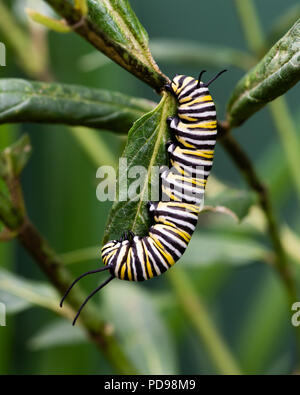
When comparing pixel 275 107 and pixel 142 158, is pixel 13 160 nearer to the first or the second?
pixel 142 158

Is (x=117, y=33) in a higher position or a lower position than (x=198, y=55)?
lower

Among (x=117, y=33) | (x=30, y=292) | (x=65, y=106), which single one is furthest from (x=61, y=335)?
(x=117, y=33)

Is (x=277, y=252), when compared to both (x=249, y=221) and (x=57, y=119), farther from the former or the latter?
(x=57, y=119)

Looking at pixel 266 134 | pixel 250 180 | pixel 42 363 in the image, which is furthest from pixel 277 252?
pixel 266 134

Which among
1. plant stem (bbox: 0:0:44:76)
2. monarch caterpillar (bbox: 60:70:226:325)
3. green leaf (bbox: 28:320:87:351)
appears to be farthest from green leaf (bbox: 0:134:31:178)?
plant stem (bbox: 0:0:44:76)

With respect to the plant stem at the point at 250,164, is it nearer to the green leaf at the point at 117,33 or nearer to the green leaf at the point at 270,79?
the green leaf at the point at 270,79

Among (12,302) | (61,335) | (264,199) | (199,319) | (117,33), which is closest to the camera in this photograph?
(117,33)

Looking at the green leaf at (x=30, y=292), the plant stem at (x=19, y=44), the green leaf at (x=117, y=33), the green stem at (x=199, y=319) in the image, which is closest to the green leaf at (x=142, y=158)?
the green leaf at (x=117, y=33)

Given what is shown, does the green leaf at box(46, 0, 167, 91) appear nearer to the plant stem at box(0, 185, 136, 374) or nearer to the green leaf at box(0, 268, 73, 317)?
the plant stem at box(0, 185, 136, 374)
